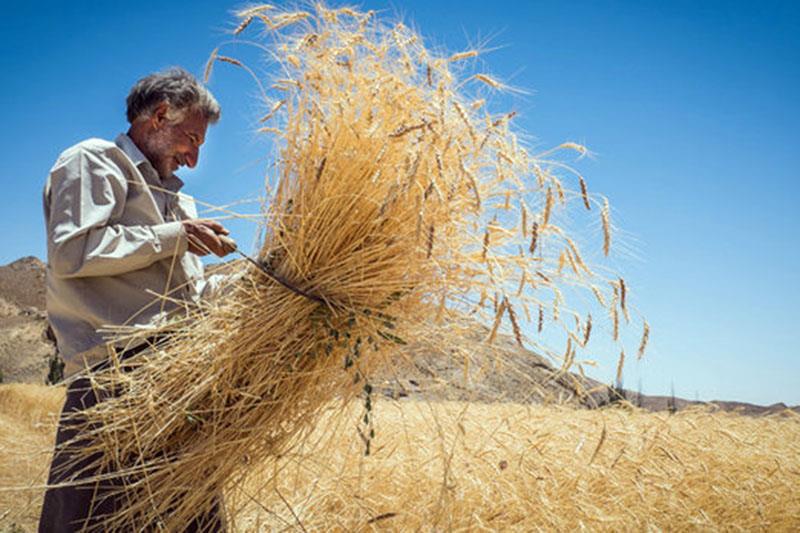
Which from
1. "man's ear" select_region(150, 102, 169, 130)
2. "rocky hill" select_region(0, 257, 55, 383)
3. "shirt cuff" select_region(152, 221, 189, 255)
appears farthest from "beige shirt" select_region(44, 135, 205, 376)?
"rocky hill" select_region(0, 257, 55, 383)

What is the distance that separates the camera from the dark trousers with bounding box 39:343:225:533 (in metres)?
1.46

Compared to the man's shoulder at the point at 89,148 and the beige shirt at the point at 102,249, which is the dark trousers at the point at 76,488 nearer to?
the beige shirt at the point at 102,249

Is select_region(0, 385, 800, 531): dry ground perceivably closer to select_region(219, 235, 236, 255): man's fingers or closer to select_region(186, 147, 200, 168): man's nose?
select_region(219, 235, 236, 255): man's fingers

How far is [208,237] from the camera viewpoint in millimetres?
1483

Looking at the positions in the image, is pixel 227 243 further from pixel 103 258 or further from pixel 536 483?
pixel 536 483

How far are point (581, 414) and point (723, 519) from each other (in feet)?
6.08

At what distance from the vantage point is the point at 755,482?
2758mm

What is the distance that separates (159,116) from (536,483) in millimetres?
1995

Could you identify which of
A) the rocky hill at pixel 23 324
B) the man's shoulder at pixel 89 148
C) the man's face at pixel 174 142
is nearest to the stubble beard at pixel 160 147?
the man's face at pixel 174 142

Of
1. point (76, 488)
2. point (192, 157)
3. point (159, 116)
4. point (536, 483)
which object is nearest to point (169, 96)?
point (159, 116)

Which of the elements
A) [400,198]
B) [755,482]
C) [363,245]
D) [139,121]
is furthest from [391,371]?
[755,482]

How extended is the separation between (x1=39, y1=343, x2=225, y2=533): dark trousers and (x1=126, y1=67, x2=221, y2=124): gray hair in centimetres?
68

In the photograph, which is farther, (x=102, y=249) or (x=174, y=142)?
(x=174, y=142)

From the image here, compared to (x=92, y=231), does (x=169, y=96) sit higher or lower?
higher
